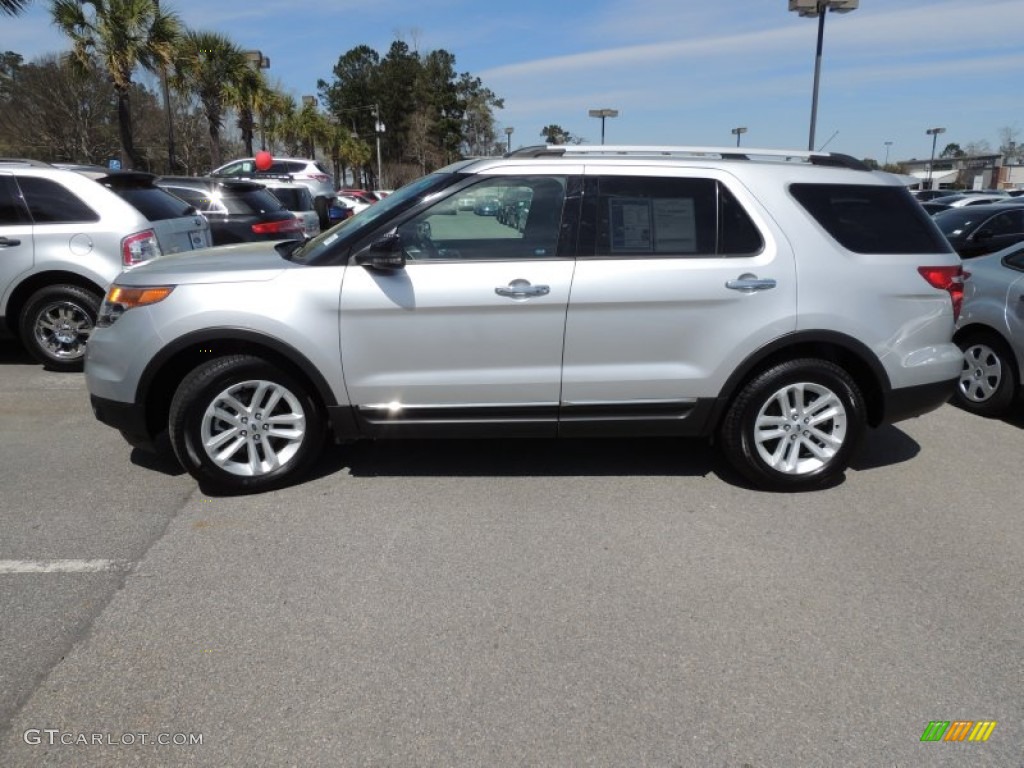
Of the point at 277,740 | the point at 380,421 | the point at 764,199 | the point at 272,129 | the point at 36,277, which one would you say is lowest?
the point at 277,740

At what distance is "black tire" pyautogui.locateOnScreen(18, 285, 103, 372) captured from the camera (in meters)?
6.68

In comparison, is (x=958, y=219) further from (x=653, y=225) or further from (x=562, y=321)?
(x=562, y=321)

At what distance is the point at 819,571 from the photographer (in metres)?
3.44

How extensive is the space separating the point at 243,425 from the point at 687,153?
2990 mm

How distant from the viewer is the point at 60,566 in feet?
11.1

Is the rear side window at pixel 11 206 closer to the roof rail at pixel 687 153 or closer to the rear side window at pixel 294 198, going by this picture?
the roof rail at pixel 687 153

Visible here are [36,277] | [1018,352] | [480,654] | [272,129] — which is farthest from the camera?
[272,129]

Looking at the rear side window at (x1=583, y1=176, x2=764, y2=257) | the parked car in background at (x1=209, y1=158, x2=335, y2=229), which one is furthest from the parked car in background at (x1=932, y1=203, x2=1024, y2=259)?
the parked car in background at (x1=209, y1=158, x2=335, y2=229)

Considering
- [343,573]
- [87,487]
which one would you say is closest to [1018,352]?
[343,573]

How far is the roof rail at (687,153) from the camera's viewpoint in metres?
4.27

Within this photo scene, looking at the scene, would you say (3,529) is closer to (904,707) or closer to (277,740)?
(277,740)

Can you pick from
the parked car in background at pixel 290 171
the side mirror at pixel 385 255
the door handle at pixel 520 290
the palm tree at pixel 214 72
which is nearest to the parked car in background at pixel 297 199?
the parked car in background at pixel 290 171

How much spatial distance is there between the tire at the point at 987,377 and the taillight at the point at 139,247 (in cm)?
690

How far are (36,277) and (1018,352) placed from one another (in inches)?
319
